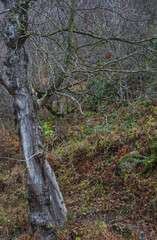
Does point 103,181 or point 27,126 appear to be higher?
Answer: point 27,126

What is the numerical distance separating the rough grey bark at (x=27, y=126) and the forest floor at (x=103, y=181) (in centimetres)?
59

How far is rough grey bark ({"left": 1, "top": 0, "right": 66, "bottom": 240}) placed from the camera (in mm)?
3783

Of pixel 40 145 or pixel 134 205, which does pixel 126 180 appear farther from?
pixel 40 145

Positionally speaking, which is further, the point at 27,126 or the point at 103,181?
the point at 103,181

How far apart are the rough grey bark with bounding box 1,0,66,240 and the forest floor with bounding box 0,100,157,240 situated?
23.2 inches

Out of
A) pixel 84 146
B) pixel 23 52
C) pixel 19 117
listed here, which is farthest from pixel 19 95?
pixel 84 146

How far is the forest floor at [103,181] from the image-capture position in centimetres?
412

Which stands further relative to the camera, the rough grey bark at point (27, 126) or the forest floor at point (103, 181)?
the forest floor at point (103, 181)

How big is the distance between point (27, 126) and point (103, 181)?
2975 millimetres

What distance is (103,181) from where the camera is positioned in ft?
18.7

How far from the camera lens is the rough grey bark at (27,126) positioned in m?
3.78

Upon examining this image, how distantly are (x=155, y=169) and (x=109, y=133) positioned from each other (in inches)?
105

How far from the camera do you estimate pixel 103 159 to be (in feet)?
22.0

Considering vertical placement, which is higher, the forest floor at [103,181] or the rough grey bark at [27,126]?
the rough grey bark at [27,126]
